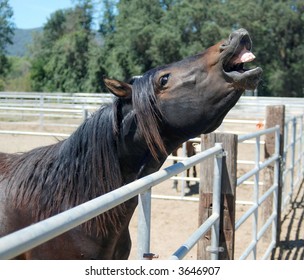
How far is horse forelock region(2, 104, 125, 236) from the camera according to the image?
1.97 m

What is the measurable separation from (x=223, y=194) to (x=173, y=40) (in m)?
30.5

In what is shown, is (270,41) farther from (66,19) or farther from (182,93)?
(182,93)

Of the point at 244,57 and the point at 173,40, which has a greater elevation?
the point at 173,40

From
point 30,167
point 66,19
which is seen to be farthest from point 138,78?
point 66,19

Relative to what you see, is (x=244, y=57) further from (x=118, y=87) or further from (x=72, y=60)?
(x=72, y=60)

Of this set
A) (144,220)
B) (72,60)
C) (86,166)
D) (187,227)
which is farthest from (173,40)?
(144,220)

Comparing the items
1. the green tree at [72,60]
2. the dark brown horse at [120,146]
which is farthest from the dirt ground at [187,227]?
the green tree at [72,60]

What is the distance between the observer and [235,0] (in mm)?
35406

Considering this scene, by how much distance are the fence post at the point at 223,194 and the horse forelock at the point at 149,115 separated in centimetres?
56

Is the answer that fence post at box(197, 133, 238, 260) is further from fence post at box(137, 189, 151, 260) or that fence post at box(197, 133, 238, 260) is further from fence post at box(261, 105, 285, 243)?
fence post at box(261, 105, 285, 243)

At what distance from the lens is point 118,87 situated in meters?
2.06

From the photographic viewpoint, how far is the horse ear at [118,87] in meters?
2.04

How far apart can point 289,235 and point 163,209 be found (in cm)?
181

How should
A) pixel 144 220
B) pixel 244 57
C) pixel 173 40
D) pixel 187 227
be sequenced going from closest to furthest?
1. pixel 144 220
2. pixel 244 57
3. pixel 187 227
4. pixel 173 40
